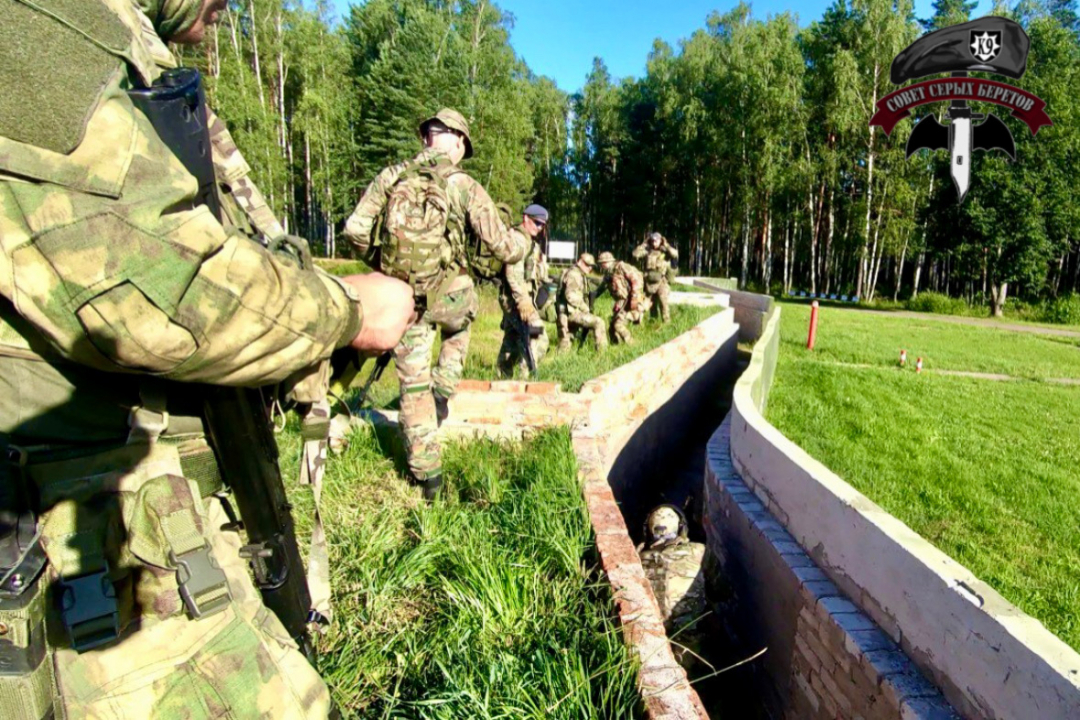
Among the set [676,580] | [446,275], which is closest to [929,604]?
[676,580]

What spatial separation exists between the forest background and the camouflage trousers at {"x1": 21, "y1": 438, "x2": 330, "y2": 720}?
72.3 feet

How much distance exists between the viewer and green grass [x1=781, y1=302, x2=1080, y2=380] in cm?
920

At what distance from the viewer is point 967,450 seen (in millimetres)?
5141

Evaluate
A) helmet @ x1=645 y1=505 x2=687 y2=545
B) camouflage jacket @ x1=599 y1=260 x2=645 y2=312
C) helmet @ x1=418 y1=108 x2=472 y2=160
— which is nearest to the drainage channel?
helmet @ x1=645 y1=505 x2=687 y2=545

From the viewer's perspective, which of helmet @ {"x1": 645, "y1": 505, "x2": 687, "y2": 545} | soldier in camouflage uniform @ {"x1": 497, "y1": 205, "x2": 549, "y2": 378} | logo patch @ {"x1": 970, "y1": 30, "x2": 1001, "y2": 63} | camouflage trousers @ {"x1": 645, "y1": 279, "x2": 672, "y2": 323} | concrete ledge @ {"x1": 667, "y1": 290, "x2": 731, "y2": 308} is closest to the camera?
helmet @ {"x1": 645, "y1": 505, "x2": 687, "y2": 545}

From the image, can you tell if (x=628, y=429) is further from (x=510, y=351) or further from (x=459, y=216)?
(x=459, y=216)

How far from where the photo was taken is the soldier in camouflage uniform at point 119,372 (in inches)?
35.6

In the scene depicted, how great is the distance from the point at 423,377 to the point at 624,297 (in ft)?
20.5

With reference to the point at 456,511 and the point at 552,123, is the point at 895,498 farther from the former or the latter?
the point at 552,123

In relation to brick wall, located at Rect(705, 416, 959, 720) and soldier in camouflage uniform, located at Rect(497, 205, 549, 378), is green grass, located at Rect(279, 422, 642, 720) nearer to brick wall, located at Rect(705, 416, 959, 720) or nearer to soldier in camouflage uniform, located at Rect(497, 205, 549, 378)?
brick wall, located at Rect(705, 416, 959, 720)

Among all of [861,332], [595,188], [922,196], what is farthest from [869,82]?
[595,188]

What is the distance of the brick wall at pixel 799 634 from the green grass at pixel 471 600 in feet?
3.29

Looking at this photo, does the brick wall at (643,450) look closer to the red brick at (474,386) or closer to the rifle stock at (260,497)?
the red brick at (474,386)

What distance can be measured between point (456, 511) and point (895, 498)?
2828 millimetres
